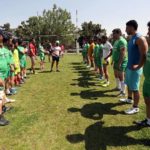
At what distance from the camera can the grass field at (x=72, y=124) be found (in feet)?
19.4

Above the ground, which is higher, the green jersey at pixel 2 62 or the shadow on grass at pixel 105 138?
the green jersey at pixel 2 62

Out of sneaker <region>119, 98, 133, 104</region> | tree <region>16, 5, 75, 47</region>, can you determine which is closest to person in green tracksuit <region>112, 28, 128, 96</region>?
sneaker <region>119, 98, 133, 104</region>

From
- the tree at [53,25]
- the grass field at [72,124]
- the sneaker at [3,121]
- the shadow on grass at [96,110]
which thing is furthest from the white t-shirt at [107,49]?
the tree at [53,25]

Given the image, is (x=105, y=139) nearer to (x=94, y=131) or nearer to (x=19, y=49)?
(x=94, y=131)

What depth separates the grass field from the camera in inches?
233

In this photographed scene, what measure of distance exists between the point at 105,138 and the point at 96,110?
2.14 metres

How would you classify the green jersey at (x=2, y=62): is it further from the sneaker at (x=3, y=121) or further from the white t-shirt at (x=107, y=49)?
the white t-shirt at (x=107, y=49)

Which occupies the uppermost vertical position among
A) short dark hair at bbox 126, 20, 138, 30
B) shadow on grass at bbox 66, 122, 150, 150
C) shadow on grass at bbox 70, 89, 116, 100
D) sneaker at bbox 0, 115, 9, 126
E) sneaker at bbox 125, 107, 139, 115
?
short dark hair at bbox 126, 20, 138, 30

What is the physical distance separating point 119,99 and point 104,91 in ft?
5.09

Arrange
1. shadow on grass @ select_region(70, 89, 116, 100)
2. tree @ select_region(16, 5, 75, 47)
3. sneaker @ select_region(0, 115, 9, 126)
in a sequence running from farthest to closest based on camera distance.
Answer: tree @ select_region(16, 5, 75, 47), shadow on grass @ select_region(70, 89, 116, 100), sneaker @ select_region(0, 115, 9, 126)

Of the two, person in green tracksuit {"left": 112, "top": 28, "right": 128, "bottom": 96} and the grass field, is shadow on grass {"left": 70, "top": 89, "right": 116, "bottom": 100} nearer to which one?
the grass field

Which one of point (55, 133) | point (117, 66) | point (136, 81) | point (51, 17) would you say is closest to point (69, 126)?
point (55, 133)

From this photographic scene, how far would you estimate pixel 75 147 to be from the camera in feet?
18.9

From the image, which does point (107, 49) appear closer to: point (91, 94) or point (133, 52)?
point (91, 94)
